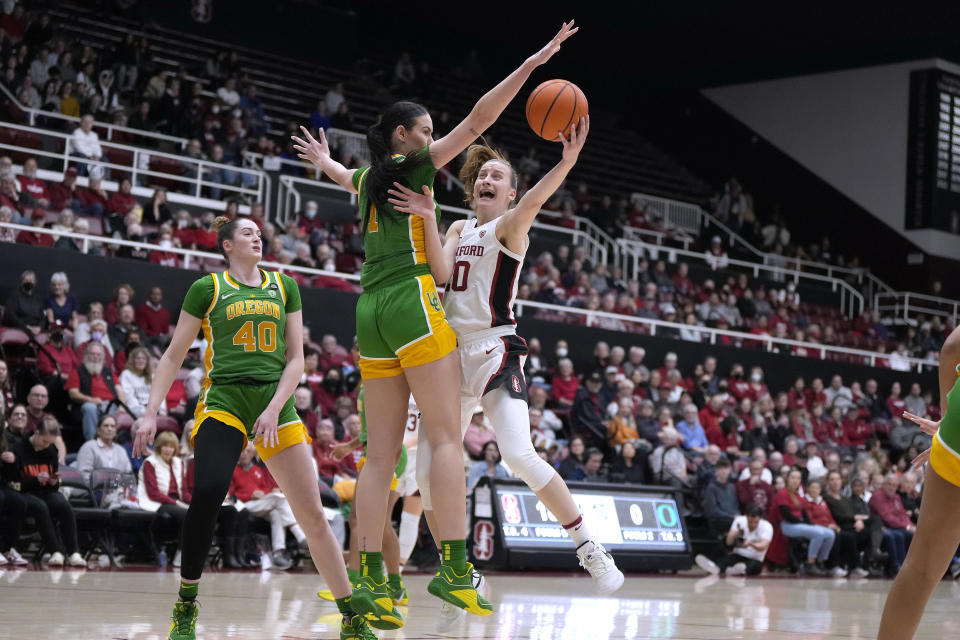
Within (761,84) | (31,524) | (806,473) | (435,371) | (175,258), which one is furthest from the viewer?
(761,84)

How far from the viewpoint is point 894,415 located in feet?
66.9

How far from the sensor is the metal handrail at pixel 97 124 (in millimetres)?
16016

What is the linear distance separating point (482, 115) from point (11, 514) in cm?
680

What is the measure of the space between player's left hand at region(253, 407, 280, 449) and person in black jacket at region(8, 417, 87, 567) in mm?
5622

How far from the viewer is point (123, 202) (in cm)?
1515

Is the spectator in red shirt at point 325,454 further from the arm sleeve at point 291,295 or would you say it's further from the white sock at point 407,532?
the arm sleeve at point 291,295

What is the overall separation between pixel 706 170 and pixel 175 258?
18.1 metres

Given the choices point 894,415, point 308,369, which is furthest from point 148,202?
point 894,415

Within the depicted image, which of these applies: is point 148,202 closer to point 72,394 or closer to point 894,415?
point 72,394

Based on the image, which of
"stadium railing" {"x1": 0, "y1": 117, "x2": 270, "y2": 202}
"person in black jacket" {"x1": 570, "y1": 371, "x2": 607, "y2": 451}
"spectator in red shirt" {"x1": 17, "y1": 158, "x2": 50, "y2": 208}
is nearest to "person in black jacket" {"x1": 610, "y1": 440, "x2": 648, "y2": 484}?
"person in black jacket" {"x1": 570, "y1": 371, "x2": 607, "y2": 451}

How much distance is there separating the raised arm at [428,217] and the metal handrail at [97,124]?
12.4 m

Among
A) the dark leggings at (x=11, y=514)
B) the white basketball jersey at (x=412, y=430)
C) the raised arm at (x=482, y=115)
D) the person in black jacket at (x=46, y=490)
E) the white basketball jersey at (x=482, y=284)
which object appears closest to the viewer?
the raised arm at (x=482, y=115)

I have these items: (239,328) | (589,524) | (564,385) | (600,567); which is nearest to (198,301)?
(239,328)

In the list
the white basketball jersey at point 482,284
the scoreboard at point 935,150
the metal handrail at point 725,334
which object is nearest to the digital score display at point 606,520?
the metal handrail at point 725,334
